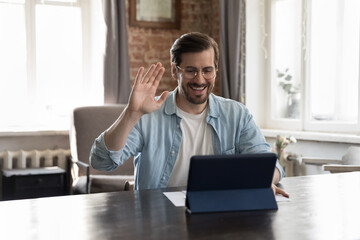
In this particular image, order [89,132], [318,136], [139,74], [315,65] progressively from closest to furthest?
[139,74] → [318,136] → [89,132] → [315,65]

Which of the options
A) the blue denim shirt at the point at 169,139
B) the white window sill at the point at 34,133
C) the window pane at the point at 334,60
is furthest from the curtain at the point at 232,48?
the blue denim shirt at the point at 169,139

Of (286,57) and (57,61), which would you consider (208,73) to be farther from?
(57,61)

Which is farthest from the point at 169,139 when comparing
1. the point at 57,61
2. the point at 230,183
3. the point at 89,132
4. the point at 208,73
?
the point at 57,61

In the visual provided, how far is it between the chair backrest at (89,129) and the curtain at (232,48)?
1.22m

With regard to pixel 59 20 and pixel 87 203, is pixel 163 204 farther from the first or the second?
pixel 59 20

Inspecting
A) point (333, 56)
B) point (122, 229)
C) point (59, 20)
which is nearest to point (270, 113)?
point (333, 56)

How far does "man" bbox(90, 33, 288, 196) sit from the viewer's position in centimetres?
222

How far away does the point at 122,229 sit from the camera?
1.38m

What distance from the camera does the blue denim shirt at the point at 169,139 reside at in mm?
2217

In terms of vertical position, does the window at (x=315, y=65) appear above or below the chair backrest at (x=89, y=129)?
above

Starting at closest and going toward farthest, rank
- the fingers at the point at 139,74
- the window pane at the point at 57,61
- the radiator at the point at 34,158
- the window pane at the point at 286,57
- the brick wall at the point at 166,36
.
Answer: the fingers at the point at 139,74, the radiator at the point at 34,158, the window pane at the point at 286,57, the window pane at the point at 57,61, the brick wall at the point at 166,36

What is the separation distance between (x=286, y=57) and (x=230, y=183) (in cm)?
340

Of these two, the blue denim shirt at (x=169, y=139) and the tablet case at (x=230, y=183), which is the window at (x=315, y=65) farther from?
the tablet case at (x=230, y=183)

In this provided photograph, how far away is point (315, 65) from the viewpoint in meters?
4.45
